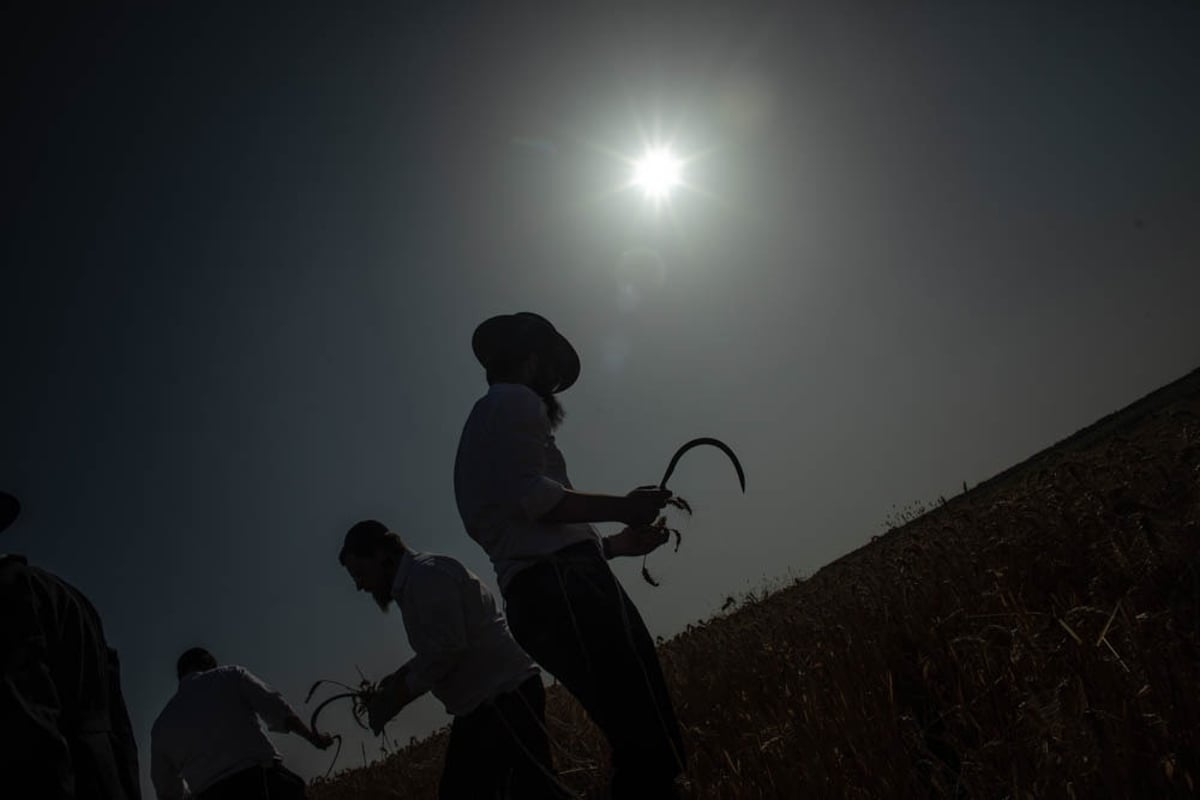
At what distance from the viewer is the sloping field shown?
175 centimetres

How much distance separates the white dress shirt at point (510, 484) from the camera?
2.38 metres

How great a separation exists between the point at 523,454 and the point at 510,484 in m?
0.12

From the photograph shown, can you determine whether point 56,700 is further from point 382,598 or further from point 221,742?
point 221,742

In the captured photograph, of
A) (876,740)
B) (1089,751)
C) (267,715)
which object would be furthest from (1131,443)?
(267,715)

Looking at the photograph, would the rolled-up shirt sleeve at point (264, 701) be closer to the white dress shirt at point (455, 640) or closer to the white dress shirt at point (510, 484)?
the white dress shirt at point (455, 640)

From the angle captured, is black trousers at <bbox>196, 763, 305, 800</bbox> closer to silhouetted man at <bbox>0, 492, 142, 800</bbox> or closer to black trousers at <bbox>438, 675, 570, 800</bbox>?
black trousers at <bbox>438, 675, 570, 800</bbox>

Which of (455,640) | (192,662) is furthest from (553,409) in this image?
(192,662)

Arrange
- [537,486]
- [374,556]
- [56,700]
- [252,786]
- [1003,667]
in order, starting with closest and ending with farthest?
1. [56,700]
2. [537,486]
3. [1003,667]
4. [374,556]
5. [252,786]

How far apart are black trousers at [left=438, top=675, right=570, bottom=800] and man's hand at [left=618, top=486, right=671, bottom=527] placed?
118cm

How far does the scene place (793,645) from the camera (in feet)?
17.5

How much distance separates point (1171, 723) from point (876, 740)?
99cm

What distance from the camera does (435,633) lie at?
3.11 metres

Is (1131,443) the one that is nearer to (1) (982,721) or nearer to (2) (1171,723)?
(1) (982,721)

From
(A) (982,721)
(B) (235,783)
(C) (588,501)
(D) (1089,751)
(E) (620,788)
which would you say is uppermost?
(C) (588,501)
